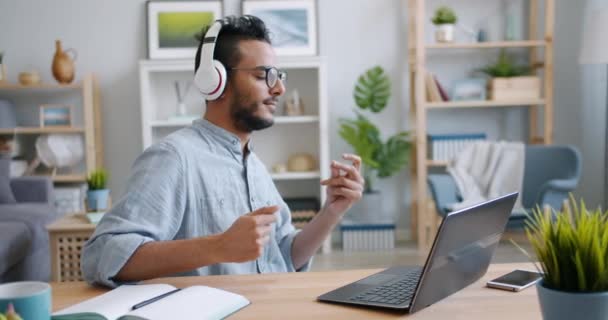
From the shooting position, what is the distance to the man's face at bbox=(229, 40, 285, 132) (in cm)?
168

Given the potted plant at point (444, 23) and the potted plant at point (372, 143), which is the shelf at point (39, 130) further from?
the potted plant at point (444, 23)

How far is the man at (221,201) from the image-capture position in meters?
1.27

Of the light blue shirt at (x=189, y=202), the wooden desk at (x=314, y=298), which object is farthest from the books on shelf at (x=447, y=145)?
the wooden desk at (x=314, y=298)

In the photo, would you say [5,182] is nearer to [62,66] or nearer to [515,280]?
[62,66]

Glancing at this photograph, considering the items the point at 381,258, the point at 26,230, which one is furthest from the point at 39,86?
the point at 381,258

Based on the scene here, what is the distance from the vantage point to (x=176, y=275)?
1.48 metres

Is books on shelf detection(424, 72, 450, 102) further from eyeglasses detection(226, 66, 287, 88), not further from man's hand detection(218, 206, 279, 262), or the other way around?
man's hand detection(218, 206, 279, 262)

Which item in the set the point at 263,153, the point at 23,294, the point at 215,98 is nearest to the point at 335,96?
the point at 263,153

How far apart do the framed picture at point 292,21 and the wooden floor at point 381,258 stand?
4.79 feet

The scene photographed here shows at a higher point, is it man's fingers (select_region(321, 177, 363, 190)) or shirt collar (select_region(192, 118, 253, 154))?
shirt collar (select_region(192, 118, 253, 154))

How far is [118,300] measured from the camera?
1.14m

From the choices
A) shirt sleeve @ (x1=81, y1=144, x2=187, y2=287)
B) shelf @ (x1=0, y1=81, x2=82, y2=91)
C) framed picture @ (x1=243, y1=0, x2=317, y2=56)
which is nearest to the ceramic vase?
shelf @ (x1=0, y1=81, x2=82, y2=91)

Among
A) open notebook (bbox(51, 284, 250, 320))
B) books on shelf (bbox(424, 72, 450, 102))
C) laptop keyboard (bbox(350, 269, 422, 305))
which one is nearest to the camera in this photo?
open notebook (bbox(51, 284, 250, 320))

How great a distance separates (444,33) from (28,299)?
409 centimetres
